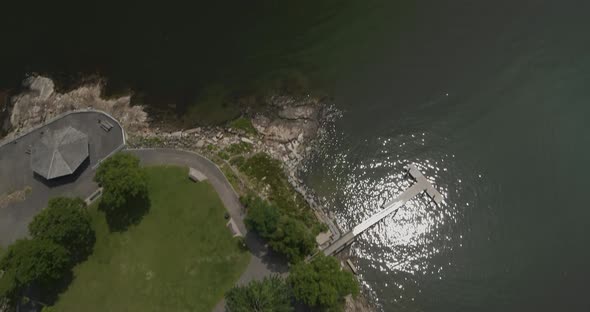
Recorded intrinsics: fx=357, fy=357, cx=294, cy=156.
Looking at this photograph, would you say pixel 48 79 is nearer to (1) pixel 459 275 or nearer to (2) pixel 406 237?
(2) pixel 406 237

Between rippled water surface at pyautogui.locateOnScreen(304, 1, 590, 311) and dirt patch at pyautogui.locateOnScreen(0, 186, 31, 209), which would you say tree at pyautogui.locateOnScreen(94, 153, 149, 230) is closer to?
dirt patch at pyautogui.locateOnScreen(0, 186, 31, 209)

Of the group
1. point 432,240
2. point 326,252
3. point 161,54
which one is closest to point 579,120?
point 432,240

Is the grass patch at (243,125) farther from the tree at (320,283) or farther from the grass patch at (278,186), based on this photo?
the tree at (320,283)

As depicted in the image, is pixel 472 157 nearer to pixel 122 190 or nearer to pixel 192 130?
pixel 192 130

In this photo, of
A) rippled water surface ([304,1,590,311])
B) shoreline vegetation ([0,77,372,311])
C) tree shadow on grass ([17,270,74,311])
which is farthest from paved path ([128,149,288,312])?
tree shadow on grass ([17,270,74,311])

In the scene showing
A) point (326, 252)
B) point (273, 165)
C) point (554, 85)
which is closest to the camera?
point (326, 252)

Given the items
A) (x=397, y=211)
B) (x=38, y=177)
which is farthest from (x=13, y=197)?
(x=397, y=211)
